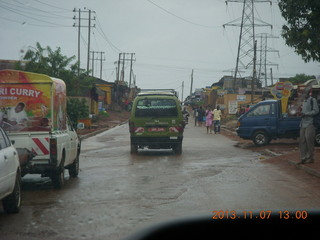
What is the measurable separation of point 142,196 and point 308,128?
6.11m

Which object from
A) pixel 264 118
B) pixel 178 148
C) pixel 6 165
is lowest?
pixel 178 148

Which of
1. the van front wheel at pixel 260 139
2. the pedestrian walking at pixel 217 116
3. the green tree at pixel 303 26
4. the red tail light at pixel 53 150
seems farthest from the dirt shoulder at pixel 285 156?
the pedestrian walking at pixel 217 116

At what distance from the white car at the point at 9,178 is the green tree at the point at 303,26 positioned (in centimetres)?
752

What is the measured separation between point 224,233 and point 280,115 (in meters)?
20.0

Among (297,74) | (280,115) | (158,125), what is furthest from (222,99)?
(158,125)

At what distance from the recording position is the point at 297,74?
83188 mm

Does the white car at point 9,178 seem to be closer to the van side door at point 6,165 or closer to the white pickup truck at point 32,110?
the van side door at point 6,165

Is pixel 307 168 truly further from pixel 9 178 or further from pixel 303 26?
pixel 9 178

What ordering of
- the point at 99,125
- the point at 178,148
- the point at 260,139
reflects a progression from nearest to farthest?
1. the point at 178,148
2. the point at 260,139
3. the point at 99,125

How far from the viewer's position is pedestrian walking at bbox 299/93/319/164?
13594 millimetres

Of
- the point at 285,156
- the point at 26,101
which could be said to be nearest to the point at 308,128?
the point at 285,156

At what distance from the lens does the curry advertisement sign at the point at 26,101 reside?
10672 millimetres

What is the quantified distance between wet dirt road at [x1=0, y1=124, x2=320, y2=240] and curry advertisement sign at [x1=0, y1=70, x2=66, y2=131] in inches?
53.6

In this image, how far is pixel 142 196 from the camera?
955 cm
